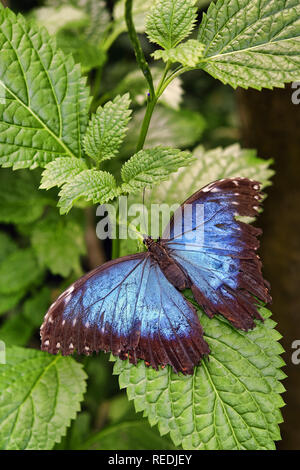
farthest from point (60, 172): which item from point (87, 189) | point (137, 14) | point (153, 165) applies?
point (137, 14)

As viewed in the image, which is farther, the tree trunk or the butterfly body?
the tree trunk

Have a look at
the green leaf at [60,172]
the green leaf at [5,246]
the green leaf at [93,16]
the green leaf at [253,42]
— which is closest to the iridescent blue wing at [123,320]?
the green leaf at [60,172]

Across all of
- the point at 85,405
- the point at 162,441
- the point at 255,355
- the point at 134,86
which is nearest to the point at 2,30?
the point at 134,86

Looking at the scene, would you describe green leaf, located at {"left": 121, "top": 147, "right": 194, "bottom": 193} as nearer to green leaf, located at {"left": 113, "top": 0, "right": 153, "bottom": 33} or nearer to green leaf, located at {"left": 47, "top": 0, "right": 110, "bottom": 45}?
green leaf, located at {"left": 113, "top": 0, "right": 153, "bottom": 33}

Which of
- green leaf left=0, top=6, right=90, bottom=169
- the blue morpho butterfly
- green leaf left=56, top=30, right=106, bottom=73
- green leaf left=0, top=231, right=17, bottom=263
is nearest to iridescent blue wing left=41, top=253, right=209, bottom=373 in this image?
the blue morpho butterfly

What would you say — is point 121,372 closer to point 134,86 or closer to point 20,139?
point 20,139

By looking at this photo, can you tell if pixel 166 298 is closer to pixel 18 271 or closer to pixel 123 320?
pixel 123 320
